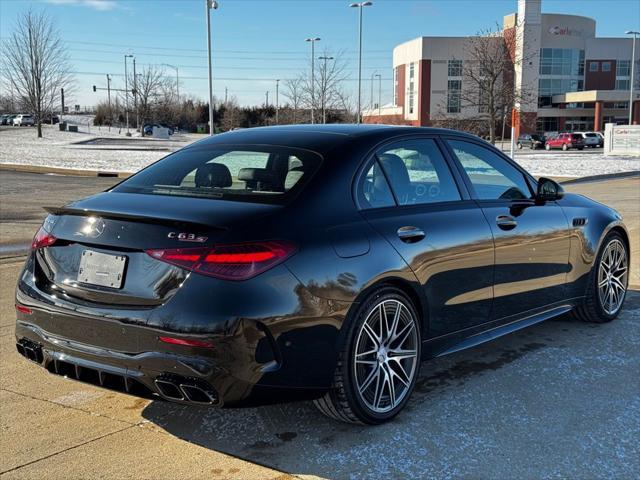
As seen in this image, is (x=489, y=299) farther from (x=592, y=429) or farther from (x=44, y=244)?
(x=44, y=244)

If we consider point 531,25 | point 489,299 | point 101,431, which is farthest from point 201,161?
point 531,25

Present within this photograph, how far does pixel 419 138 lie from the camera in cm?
435

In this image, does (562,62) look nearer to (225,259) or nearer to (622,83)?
(622,83)

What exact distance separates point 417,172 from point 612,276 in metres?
2.51

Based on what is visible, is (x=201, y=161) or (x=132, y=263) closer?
(x=132, y=263)

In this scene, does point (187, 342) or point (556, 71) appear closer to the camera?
point (187, 342)

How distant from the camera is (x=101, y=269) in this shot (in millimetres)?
3256

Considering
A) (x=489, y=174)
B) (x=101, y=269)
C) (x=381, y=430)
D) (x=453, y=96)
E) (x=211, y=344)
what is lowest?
(x=381, y=430)

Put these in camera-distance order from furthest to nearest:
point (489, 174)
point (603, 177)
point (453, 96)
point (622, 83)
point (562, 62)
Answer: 1. point (622, 83)
2. point (562, 62)
3. point (453, 96)
4. point (603, 177)
5. point (489, 174)

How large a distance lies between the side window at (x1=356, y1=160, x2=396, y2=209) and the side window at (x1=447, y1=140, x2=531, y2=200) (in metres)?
0.85

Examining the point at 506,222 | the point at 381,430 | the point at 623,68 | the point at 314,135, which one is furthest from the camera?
the point at 623,68

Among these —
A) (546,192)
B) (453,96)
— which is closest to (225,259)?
(546,192)

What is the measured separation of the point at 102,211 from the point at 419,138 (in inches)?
79.5

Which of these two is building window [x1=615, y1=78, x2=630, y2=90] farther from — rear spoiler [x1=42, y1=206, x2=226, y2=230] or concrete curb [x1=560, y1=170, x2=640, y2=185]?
rear spoiler [x1=42, y1=206, x2=226, y2=230]
